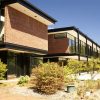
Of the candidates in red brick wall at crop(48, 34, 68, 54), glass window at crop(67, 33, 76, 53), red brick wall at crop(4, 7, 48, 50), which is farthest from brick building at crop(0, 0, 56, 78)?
glass window at crop(67, 33, 76, 53)

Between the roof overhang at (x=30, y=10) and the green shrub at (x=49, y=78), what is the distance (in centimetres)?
1122

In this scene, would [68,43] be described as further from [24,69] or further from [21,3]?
[21,3]

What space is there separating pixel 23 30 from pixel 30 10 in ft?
8.59

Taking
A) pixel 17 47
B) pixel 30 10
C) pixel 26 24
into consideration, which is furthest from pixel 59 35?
pixel 17 47

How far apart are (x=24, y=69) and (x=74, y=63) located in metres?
7.01

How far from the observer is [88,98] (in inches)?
600

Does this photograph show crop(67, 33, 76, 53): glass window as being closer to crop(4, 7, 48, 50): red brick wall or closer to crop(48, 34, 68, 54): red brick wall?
crop(48, 34, 68, 54): red brick wall

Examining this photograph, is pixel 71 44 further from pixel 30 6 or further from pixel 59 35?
pixel 30 6

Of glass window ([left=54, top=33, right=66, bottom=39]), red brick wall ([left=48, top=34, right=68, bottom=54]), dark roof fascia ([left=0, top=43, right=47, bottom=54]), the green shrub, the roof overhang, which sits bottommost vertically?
the green shrub

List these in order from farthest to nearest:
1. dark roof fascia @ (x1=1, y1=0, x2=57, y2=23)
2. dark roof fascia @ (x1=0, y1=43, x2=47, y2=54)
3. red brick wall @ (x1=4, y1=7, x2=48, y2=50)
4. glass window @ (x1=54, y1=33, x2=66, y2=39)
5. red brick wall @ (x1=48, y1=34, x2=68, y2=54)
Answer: glass window @ (x1=54, y1=33, x2=66, y2=39) < red brick wall @ (x1=48, y1=34, x2=68, y2=54) < red brick wall @ (x1=4, y1=7, x2=48, y2=50) < dark roof fascia @ (x1=1, y1=0, x2=57, y2=23) < dark roof fascia @ (x1=0, y1=43, x2=47, y2=54)

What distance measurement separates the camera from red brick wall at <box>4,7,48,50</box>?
89.1 feet

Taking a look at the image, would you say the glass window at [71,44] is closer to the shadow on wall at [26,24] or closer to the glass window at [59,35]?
the glass window at [59,35]

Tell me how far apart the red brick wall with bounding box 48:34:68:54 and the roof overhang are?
6690 millimetres

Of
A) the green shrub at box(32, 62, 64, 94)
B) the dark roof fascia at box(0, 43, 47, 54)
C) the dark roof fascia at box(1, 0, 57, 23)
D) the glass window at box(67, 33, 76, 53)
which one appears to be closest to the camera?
the green shrub at box(32, 62, 64, 94)
